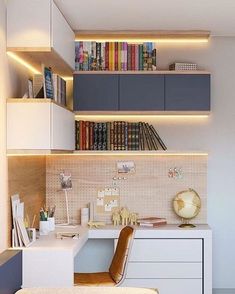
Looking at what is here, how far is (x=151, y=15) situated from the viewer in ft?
14.5

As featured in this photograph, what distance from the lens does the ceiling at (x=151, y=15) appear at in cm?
404

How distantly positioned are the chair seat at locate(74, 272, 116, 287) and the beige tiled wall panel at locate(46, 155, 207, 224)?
1.01 m

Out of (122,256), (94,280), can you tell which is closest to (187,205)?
(122,256)

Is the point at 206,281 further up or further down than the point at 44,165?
further down

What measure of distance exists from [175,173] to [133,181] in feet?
1.38

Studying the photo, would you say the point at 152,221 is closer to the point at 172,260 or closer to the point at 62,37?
the point at 172,260

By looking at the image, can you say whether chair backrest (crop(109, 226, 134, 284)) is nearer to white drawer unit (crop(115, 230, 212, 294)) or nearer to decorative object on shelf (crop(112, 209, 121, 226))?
white drawer unit (crop(115, 230, 212, 294))

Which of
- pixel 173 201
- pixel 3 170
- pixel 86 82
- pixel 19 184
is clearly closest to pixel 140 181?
pixel 173 201

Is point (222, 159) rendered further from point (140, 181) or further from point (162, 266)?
point (162, 266)

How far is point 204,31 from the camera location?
496 centimetres

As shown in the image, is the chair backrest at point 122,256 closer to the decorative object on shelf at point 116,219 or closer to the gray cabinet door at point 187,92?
the decorative object on shelf at point 116,219

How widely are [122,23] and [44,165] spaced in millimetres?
1563

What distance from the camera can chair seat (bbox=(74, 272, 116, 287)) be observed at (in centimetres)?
401

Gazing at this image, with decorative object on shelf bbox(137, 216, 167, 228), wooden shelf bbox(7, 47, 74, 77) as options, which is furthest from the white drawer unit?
wooden shelf bbox(7, 47, 74, 77)
